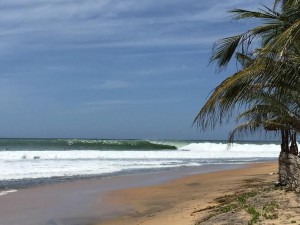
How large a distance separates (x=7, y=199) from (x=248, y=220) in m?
7.13

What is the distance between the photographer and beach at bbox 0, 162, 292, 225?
889 centimetres

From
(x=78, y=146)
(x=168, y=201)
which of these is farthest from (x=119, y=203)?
(x=78, y=146)

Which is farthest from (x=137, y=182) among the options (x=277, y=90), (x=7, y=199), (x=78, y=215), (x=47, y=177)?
(x=277, y=90)

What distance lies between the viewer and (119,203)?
11.5 metres

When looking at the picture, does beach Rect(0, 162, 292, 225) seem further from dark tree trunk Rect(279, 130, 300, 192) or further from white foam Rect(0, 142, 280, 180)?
white foam Rect(0, 142, 280, 180)

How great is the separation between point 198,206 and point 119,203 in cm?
233

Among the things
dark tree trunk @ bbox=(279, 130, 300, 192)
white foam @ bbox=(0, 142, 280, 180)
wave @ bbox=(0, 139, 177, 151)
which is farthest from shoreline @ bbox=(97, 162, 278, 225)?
wave @ bbox=(0, 139, 177, 151)

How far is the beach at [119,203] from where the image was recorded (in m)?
8.89

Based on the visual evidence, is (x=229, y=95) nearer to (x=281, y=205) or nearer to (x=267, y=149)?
(x=281, y=205)

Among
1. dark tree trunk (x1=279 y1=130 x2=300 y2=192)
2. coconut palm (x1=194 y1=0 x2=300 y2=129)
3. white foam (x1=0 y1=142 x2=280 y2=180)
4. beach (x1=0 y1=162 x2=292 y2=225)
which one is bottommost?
white foam (x1=0 y1=142 x2=280 y2=180)

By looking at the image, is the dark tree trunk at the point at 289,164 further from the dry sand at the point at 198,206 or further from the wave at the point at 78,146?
the wave at the point at 78,146

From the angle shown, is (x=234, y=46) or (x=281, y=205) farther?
(x=281, y=205)

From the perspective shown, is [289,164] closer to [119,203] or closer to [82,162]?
[119,203]

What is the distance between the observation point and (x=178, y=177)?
1855cm
